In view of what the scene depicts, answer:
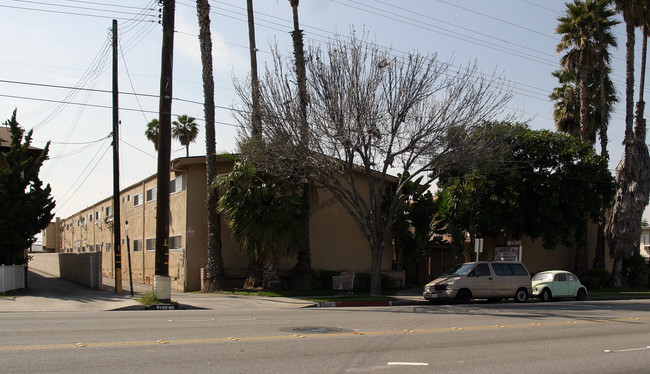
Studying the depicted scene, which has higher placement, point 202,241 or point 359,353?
point 202,241

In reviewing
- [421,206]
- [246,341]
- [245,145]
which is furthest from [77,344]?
[421,206]

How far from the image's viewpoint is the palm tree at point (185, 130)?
5188 cm

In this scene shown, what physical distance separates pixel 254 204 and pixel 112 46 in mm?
9166

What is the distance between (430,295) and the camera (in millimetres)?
22172

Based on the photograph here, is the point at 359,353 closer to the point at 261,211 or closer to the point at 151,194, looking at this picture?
the point at 261,211

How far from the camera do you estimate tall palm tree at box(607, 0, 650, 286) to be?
35.2 meters

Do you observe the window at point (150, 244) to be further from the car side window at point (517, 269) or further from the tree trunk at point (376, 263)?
the car side window at point (517, 269)

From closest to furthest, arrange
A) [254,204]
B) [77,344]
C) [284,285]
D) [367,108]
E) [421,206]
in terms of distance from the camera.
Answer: [77,344] → [367,108] → [254,204] → [284,285] → [421,206]

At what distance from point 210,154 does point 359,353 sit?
54.1 ft

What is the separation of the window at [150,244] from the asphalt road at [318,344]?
1720cm

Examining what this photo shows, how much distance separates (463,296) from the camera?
22.0 meters

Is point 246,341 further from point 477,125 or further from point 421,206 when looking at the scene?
point 421,206

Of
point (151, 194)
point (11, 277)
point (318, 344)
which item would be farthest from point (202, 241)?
Answer: point (318, 344)

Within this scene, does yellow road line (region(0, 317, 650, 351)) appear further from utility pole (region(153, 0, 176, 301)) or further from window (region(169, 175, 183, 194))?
window (region(169, 175, 183, 194))
